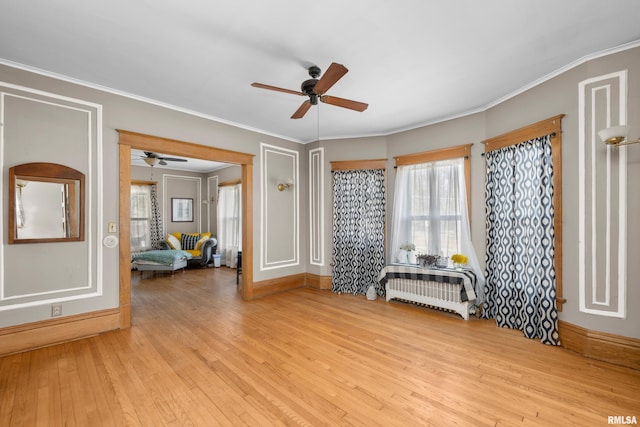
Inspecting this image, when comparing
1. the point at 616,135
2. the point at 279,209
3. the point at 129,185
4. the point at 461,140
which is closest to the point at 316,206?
the point at 279,209

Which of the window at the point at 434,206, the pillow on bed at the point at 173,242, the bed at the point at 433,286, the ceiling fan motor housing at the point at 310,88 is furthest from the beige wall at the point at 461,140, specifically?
the pillow on bed at the point at 173,242

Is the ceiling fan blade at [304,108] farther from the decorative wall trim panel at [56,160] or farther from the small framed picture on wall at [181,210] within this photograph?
the small framed picture on wall at [181,210]

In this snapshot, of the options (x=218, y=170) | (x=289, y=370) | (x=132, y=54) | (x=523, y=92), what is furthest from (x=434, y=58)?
(x=218, y=170)

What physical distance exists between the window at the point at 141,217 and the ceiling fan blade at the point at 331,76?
277 inches

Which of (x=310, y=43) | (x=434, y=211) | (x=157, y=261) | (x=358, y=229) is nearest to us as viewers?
(x=310, y=43)

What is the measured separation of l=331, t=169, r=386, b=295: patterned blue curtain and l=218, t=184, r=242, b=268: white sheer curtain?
11.1 ft

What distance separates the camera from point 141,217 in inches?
294

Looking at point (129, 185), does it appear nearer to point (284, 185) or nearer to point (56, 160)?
point (56, 160)

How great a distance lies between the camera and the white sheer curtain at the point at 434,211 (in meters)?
3.94

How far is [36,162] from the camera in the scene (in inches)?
109

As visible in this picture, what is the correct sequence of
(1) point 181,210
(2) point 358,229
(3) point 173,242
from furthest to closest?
(1) point 181,210
(3) point 173,242
(2) point 358,229

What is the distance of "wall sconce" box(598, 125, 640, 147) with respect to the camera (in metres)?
2.24

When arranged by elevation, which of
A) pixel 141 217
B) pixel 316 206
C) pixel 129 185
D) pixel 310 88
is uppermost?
pixel 310 88

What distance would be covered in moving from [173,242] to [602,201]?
842cm
